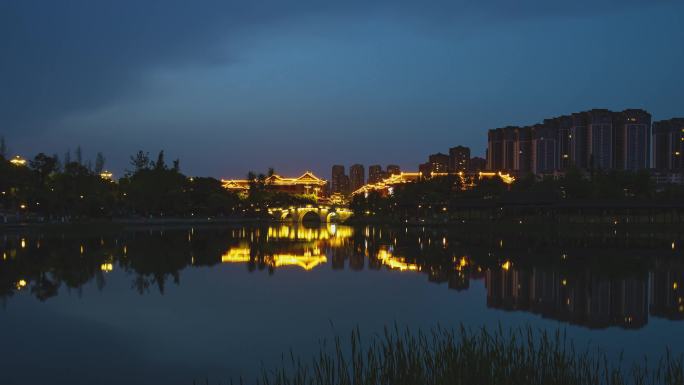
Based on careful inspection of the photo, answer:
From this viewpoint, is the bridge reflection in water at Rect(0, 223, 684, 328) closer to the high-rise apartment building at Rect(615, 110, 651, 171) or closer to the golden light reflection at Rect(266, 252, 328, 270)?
the golden light reflection at Rect(266, 252, 328, 270)

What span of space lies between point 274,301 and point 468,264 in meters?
12.3

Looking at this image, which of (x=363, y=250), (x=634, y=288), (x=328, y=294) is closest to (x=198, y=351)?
(x=328, y=294)

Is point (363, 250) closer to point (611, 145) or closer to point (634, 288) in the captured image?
point (634, 288)

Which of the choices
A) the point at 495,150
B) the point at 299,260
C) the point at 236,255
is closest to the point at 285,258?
the point at 299,260

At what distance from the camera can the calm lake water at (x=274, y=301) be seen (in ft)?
41.9

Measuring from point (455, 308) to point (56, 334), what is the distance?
10525 millimetres

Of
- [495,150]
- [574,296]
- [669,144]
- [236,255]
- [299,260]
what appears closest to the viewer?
[574,296]

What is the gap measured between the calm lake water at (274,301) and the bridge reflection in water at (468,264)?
10 centimetres

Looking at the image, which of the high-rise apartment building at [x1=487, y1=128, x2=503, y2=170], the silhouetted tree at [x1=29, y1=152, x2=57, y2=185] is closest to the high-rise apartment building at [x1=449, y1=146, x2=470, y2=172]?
the high-rise apartment building at [x1=487, y1=128, x2=503, y2=170]

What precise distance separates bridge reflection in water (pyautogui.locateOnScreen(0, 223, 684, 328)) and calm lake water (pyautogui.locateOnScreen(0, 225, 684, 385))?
98 mm

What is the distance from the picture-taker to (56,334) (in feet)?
47.6

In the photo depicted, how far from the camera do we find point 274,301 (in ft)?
64.7

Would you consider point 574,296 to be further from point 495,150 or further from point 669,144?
point 495,150

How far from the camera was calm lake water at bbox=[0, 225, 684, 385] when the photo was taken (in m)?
12.8
